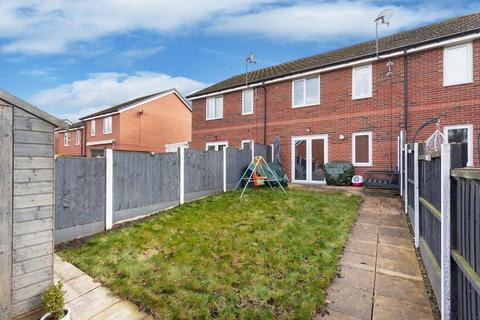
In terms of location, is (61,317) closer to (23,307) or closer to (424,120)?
(23,307)

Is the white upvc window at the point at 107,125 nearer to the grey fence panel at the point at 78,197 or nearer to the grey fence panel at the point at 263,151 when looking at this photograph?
the grey fence panel at the point at 263,151

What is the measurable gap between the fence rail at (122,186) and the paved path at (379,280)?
4.91 meters

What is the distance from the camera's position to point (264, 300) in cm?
312

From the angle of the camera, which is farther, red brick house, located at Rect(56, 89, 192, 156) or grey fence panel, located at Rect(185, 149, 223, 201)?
red brick house, located at Rect(56, 89, 192, 156)

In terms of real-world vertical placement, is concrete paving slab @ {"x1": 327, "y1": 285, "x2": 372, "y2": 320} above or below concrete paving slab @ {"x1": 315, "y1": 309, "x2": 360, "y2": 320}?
above

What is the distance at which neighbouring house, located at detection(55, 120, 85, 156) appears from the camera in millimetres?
27656

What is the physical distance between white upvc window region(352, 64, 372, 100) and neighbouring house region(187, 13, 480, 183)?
Result: 4cm

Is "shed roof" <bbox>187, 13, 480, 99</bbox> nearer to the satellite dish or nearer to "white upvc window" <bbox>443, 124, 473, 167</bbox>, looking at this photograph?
the satellite dish

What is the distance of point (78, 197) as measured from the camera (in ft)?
17.7

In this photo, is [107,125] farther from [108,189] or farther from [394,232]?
[394,232]

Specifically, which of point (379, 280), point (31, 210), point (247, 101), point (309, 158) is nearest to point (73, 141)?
point (247, 101)

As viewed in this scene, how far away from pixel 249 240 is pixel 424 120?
30.6 feet

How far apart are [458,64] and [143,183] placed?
1184 centimetres

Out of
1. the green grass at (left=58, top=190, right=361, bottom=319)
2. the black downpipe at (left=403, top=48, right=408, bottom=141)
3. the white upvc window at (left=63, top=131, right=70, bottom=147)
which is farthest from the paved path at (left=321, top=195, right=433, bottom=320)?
the white upvc window at (left=63, top=131, right=70, bottom=147)
